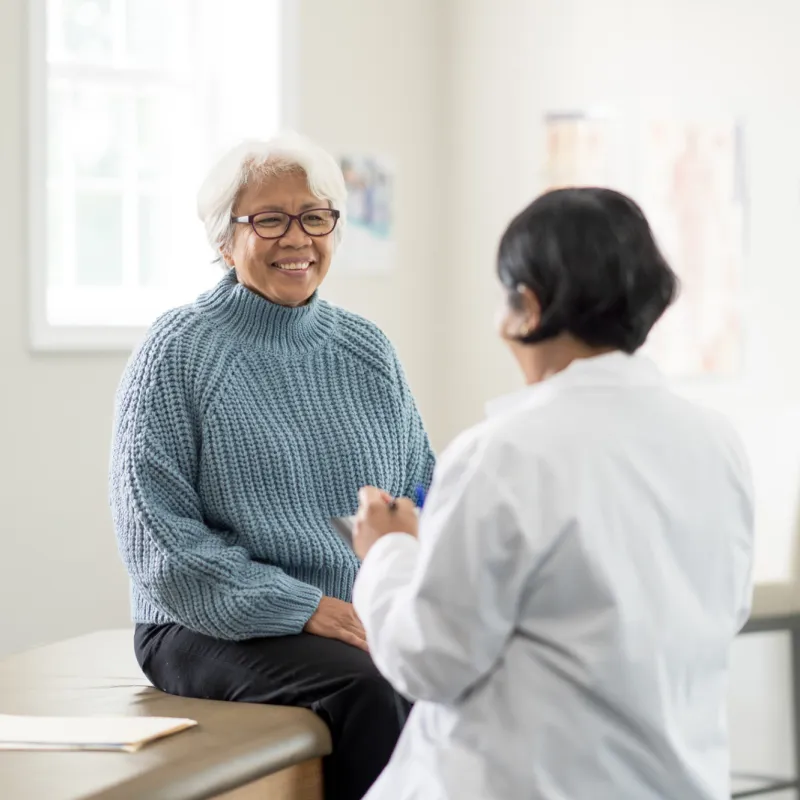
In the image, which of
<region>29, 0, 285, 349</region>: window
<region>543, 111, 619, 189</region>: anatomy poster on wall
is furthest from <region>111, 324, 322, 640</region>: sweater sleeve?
<region>543, 111, 619, 189</region>: anatomy poster on wall

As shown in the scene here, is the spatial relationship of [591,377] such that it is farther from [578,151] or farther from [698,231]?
[578,151]

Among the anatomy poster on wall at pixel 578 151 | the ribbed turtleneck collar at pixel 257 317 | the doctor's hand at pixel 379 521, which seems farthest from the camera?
the anatomy poster on wall at pixel 578 151

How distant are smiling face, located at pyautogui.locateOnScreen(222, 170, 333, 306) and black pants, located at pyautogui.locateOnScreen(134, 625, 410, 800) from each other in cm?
64

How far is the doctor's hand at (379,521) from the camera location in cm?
156

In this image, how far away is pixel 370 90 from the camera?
4.61 metres

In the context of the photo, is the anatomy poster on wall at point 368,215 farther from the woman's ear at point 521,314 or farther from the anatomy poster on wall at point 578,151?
the woman's ear at point 521,314

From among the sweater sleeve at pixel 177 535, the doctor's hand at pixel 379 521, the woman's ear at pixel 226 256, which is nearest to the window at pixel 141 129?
the woman's ear at pixel 226 256

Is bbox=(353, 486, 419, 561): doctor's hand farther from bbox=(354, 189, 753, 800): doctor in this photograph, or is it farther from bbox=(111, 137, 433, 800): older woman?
bbox=(111, 137, 433, 800): older woman

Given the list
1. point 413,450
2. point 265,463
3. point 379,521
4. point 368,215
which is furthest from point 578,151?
point 379,521

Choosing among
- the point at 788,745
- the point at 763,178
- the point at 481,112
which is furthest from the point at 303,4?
the point at 788,745

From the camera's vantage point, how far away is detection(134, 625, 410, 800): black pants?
6.95 ft

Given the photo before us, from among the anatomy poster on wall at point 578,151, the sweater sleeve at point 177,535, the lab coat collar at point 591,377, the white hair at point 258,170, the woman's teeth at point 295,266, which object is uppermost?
the anatomy poster on wall at point 578,151

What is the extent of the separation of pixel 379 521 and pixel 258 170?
1.05 m

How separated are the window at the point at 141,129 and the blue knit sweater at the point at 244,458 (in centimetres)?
170
